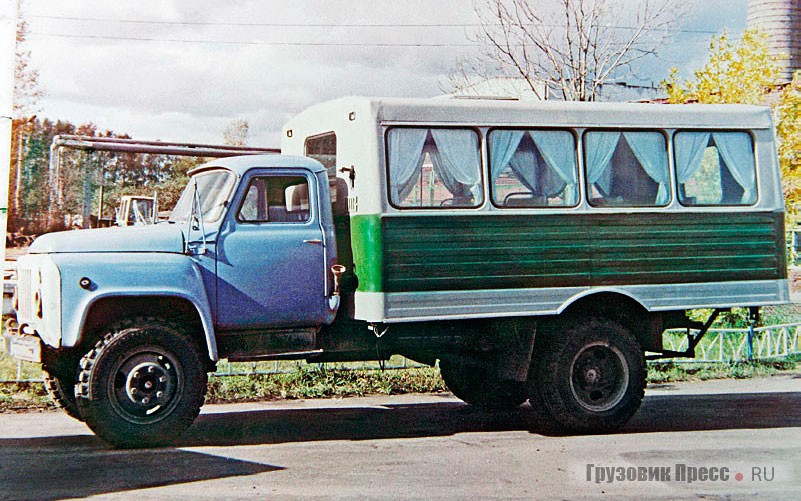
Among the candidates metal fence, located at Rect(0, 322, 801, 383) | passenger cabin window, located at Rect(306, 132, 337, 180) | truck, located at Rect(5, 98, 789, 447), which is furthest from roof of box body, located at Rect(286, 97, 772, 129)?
metal fence, located at Rect(0, 322, 801, 383)

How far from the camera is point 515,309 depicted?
9008 mm

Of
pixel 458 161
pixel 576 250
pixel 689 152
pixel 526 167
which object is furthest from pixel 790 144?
pixel 458 161

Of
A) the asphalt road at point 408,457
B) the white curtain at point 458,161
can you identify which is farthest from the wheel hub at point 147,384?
the white curtain at point 458,161

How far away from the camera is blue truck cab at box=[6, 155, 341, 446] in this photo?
26.0 feet

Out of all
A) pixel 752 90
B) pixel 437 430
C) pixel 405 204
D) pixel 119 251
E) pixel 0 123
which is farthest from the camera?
pixel 752 90

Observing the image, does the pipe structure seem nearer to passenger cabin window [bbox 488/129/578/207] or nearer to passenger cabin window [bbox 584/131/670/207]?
passenger cabin window [bbox 488/129/578/207]

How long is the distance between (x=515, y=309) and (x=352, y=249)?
1.61 m

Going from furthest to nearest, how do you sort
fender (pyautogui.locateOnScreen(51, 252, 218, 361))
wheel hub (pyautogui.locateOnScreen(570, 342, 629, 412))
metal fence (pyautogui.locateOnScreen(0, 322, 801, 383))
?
metal fence (pyautogui.locateOnScreen(0, 322, 801, 383)), wheel hub (pyautogui.locateOnScreen(570, 342, 629, 412)), fender (pyautogui.locateOnScreen(51, 252, 218, 361))

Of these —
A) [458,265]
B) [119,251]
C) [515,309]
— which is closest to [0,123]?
[119,251]

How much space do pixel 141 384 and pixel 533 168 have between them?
4063 mm

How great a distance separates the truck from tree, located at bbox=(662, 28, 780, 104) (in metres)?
9.35

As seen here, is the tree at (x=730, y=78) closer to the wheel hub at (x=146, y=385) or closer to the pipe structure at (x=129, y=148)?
the pipe structure at (x=129, y=148)

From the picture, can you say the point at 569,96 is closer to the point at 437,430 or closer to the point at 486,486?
the point at 437,430

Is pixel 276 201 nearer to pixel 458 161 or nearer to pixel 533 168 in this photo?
pixel 458 161
